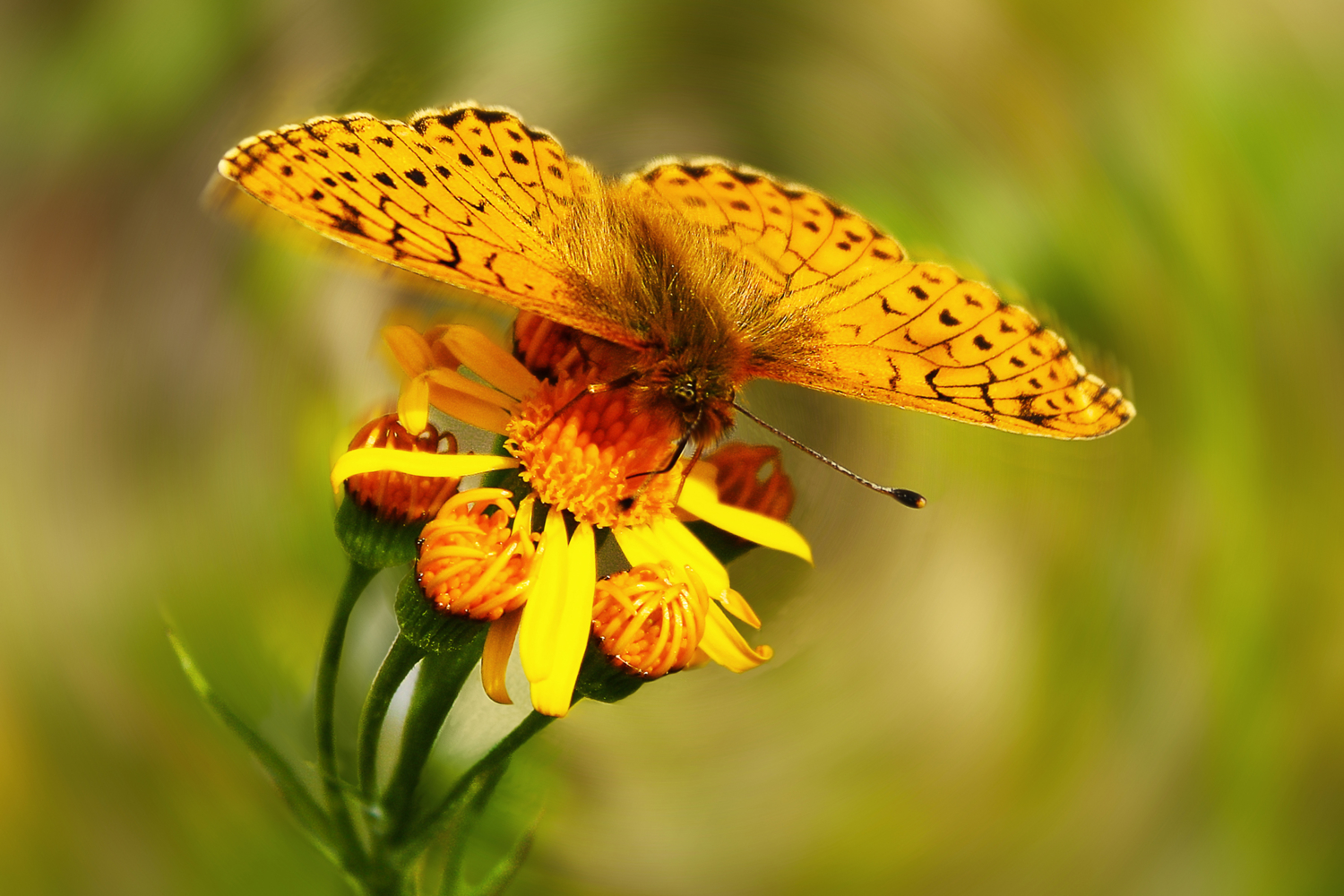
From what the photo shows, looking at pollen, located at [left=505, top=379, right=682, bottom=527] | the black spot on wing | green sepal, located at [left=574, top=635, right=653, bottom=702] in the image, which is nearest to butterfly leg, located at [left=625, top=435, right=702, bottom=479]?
pollen, located at [left=505, top=379, right=682, bottom=527]

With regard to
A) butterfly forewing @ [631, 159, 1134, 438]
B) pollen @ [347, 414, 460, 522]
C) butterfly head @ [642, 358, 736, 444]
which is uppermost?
butterfly forewing @ [631, 159, 1134, 438]

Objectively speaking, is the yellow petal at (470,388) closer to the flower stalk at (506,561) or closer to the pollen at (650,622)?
the flower stalk at (506,561)

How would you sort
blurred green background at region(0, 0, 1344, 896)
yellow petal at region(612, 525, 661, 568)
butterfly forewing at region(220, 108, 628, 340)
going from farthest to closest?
blurred green background at region(0, 0, 1344, 896), yellow petal at region(612, 525, 661, 568), butterfly forewing at region(220, 108, 628, 340)

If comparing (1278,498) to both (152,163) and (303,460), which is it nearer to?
(303,460)

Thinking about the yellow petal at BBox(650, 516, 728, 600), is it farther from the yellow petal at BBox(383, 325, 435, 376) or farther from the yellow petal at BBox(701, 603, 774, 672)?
the yellow petal at BBox(383, 325, 435, 376)

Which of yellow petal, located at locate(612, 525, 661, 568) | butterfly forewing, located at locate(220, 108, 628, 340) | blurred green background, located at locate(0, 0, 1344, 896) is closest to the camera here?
butterfly forewing, located at locate(220, 108, 628, 340)

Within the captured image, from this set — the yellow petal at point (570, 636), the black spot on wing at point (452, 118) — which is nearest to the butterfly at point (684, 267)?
the black spot on wing at point (452, 118)

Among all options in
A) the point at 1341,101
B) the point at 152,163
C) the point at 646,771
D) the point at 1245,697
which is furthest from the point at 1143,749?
the point at 152,163

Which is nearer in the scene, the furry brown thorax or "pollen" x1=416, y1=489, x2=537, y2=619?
"pollen" x1=416, y1=489, x2=537, y2=619
